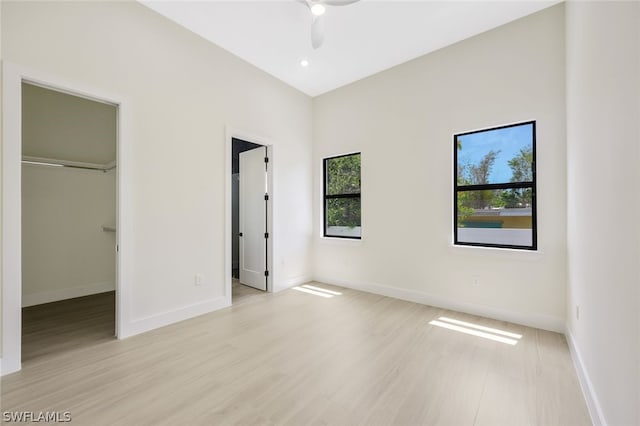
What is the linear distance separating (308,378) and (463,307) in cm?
229

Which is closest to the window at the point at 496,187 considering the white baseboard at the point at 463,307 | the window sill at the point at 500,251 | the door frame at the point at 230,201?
the window sill at the point at 500,251

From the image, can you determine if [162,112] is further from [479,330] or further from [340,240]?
[479,330]

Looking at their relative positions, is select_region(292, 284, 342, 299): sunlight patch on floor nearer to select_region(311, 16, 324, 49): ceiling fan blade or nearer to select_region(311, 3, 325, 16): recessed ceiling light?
select_region(311, 16, 324, 49): ceiling fan blade

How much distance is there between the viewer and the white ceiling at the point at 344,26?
111 inches

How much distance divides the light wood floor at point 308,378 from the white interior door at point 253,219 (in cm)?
151

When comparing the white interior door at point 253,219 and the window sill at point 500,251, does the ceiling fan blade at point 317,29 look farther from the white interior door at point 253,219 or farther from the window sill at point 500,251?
the window sill at point 500,251

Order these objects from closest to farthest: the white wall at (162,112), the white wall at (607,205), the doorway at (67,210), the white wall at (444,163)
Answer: the white wall at (607,205)
the white wall at (162,112)
the white wall at (444,163)
the doorway at (67,210)

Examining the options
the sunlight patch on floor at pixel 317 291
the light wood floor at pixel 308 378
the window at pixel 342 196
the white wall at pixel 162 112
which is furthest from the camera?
the window at pixel 342 196

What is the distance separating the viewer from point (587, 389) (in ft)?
5.77

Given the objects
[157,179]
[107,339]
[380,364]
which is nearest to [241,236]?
[157,179]

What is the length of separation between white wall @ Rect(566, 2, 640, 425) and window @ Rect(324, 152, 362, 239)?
2736 millimetres

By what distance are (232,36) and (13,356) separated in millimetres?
3750

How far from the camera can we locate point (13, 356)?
2049 millimetres

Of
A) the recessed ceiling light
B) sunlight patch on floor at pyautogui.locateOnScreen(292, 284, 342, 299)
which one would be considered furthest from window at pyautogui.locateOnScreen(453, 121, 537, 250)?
the recessed ceiling light
